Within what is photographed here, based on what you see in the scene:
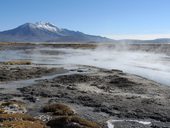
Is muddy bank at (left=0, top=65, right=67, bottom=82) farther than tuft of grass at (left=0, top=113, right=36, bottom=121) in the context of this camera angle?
Yes

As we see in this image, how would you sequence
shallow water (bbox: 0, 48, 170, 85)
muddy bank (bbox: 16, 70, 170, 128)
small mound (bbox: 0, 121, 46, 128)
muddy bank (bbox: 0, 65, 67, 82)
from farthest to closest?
shallow water (bbox: 0, 48, 170, 85) < muddy bank (bbox: 0, 65, 67, 82) < muddy bank (bbox: 16, 70, 170, 128) < small mound (bbox: 0, 121, 46, 128)

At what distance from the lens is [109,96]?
111 ft

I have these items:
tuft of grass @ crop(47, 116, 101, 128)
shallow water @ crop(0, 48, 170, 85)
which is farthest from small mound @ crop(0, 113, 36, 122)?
shallow water @ crop(0, 48, 170, 85)

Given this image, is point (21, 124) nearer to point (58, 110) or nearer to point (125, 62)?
point (58, 110)

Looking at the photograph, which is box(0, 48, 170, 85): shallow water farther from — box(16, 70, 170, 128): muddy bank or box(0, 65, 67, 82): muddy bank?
box(0, 65, 67, 82): muddy bank

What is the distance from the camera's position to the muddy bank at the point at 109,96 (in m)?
27.1

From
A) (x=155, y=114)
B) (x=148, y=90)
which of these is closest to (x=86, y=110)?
(x=155, y=114)

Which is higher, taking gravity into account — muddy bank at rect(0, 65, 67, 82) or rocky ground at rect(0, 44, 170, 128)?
rocky ground at rect(0, 44, 170, 128)

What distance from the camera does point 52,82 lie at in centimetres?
4294

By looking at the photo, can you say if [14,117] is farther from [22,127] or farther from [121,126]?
[121,126]

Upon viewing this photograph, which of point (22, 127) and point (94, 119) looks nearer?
point (22, 127)

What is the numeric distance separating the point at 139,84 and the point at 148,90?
10.4ft

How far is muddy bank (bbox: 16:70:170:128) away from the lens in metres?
27.1

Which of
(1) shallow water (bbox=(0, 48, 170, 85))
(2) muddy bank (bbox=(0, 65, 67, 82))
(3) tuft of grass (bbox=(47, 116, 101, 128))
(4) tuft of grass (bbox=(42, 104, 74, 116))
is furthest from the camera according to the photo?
(1) shallow water (bbox=(0, 48, 170, 85))
